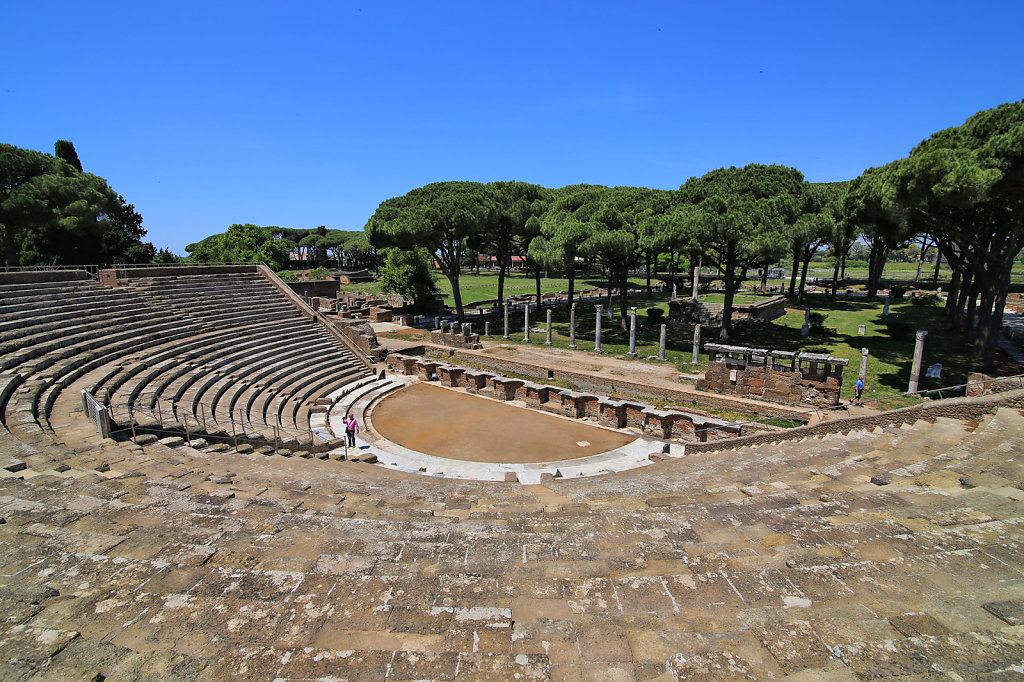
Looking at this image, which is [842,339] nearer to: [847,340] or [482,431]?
[847,340]

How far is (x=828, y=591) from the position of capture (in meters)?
4.86

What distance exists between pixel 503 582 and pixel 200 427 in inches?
388

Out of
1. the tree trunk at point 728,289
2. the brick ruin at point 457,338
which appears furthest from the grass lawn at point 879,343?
the brick ruin at point 457,338

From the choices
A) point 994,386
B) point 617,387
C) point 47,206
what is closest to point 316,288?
point 47,206

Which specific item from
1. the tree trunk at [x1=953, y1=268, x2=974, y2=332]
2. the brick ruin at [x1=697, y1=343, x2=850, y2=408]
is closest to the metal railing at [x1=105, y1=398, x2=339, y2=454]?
the brick ruin at [x1=697, y1=343, x2=850, y2=408]

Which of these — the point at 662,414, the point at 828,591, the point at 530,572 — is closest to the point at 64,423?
the point at 530,572

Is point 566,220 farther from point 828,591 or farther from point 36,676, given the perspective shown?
point 36,676

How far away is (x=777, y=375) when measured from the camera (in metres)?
17.3

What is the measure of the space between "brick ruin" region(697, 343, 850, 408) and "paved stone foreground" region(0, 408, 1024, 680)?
8436mm

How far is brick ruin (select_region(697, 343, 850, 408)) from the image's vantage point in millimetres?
16453

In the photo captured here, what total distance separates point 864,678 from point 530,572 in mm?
2984

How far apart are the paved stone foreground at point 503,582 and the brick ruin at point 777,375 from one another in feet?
27.7

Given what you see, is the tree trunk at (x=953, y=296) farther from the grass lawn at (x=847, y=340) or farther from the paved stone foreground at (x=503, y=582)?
the paved stone foreground at (x=503, y=582)

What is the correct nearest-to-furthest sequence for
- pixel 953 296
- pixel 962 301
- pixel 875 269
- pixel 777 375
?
pixel 777 375, pixel 962 301, pixel 953 296, pixel 875 269
